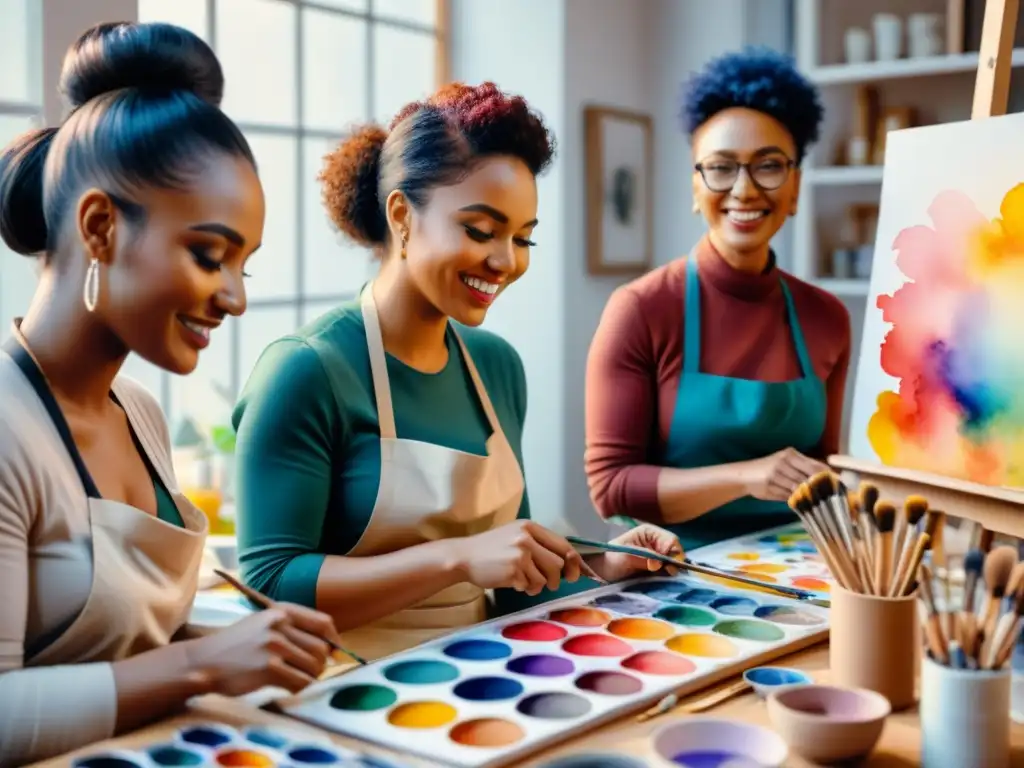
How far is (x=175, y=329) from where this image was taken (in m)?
1.08

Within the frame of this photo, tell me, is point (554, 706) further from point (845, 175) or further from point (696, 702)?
point (845, 175)

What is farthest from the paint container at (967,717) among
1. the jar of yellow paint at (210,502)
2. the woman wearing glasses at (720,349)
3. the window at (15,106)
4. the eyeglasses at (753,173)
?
the jar of yellow paint at (210,502)

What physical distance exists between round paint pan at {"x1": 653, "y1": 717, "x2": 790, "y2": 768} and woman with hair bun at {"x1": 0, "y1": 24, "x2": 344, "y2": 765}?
33 centimetres

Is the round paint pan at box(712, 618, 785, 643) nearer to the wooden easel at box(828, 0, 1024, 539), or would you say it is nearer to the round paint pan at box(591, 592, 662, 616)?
the round paint pan at box(591, 592, 662, 616)

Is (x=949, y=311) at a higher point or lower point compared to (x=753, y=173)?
lower

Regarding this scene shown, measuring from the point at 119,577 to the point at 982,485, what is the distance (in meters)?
1.06

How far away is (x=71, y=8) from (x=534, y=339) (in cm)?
186

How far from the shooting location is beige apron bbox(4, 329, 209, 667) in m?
1.06

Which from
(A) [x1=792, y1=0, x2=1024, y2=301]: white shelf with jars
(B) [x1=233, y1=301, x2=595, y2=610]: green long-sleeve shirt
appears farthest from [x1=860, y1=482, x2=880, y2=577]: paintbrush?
(A) [x1=792, y1=0, x2=1024, y2=301]: white shelf with jars

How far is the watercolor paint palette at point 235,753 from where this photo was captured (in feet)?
3.16

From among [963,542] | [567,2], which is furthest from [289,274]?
[963,542]

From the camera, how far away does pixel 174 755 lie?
3.21ft

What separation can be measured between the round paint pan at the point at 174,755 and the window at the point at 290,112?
168cm

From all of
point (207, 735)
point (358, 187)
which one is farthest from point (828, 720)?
point (358, 187)
